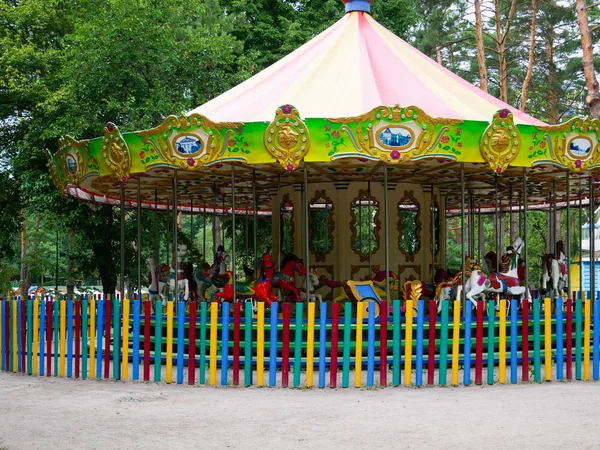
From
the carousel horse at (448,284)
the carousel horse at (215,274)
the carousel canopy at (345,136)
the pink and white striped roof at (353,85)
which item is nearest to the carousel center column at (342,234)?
the carousel canopy at (345,136)

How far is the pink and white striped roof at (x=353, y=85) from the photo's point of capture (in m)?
12.4

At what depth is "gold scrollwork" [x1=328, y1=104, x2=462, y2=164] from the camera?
10.6 metres

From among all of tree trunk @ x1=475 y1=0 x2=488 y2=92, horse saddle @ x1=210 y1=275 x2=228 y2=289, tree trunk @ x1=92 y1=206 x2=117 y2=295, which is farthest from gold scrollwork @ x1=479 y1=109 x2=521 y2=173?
tree trunk @ x1=475 y1=0 x2=488 y2=92

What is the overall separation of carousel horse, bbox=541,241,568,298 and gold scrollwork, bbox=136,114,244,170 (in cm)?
678

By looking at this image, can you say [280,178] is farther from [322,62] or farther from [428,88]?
[428,88]

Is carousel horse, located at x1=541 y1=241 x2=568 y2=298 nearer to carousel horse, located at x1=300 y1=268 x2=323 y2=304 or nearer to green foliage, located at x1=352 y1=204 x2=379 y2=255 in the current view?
green foliage, located at x1=352 y1=204 x2=379 y2=255

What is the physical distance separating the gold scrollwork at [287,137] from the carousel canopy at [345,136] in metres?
0.01

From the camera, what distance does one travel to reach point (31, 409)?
8562mm

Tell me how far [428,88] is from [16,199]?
1265cm

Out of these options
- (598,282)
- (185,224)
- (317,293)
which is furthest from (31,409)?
(185,224)

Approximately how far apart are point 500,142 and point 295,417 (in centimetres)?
497

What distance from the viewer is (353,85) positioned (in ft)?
42.4

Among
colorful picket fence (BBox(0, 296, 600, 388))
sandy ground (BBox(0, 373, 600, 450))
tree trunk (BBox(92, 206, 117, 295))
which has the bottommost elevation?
sandy ground (BBox(0, 373, 600, 450))

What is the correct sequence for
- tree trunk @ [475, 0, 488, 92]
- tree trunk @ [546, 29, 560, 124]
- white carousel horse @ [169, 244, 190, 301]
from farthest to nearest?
tree trunk @ [546, 29, 560, 124]
tree trunk @ [475, 0, 488, 92]
white carousel horse @ [169, 244, 190, 301]
